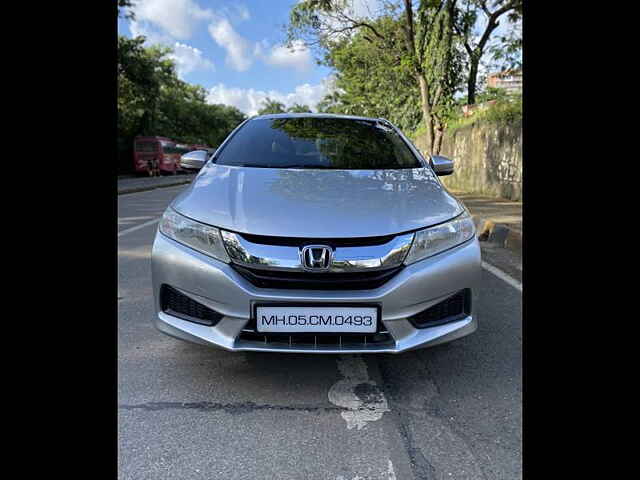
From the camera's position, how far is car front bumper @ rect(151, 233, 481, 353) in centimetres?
220

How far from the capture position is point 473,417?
2.22 metres

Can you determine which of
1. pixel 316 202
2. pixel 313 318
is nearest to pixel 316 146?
pixel 316 202

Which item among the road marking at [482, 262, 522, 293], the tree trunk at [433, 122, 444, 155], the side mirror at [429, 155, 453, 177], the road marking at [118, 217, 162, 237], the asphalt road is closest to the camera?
the asphalt road

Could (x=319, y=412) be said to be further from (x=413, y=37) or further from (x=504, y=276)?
(x=413, y=37)

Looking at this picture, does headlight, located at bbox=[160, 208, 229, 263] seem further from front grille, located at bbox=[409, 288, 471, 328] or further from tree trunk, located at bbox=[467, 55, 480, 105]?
tree trunk, located at bbox=[467, 55, 480, 105]

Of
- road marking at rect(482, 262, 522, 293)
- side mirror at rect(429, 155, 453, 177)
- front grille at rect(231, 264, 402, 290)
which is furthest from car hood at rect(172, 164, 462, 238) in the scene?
road marking at rect(482, 262, 522, 293)

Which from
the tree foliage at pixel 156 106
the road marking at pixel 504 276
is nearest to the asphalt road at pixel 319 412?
the road marking at pixel 504 276

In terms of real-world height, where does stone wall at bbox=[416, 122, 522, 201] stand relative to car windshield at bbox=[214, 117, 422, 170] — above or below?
above

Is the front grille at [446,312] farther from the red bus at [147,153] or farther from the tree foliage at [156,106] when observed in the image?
the red bus at [147,153]

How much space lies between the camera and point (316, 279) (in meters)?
2.21

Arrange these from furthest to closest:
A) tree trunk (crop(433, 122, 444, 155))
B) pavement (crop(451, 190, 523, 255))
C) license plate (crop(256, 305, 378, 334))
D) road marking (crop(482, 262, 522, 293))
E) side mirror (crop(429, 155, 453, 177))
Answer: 1. tree trunk (crop(433, 122, 444, 155))
2. pavement (crop(451, 190, 523, 255))
3. road marking (crop(482, 262, 522, 293))
4. side mirror (crop(429, 155, 453, 177))
5. license plate (crop(256, 305, 378, 334))

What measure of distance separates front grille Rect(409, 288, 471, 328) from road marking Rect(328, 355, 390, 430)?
1.36ft

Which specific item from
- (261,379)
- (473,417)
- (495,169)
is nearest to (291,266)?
(261,379)
